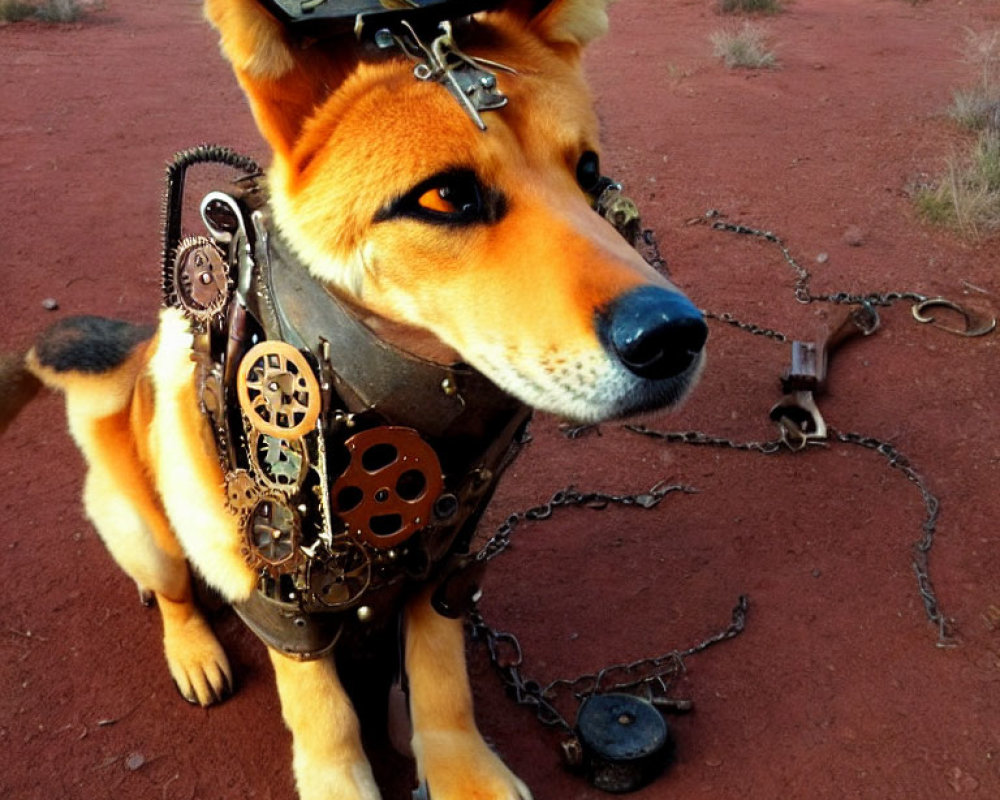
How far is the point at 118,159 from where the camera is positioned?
21.8ft

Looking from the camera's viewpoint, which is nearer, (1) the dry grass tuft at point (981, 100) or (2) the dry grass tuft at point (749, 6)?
(1) the dry grass tuft at point (981, 100)

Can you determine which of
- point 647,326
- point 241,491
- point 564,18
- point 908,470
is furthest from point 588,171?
point 908,470

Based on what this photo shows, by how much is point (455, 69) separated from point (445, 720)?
152 cm

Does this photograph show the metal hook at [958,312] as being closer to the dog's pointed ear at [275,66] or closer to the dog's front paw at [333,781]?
the dog's front paw at [333,781]

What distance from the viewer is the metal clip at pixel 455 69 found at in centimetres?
164

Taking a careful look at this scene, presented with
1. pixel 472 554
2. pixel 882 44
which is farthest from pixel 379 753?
pixel 882 44

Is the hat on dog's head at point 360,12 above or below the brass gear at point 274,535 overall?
above

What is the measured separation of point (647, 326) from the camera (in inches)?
58.8

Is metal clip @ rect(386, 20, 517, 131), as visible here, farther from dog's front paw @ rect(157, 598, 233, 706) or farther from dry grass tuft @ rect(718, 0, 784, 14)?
dry grass tuft @ rect(718, 0, 784, 14)

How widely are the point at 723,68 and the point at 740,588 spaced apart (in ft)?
22.9

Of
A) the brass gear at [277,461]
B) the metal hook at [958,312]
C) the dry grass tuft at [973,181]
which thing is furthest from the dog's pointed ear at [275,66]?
the dry grass tuft at [973,181]

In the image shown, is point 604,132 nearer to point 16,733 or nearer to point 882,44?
point 882,44

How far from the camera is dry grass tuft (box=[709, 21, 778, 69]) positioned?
894 centimetres

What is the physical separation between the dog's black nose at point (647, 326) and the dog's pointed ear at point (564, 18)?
0.67m
